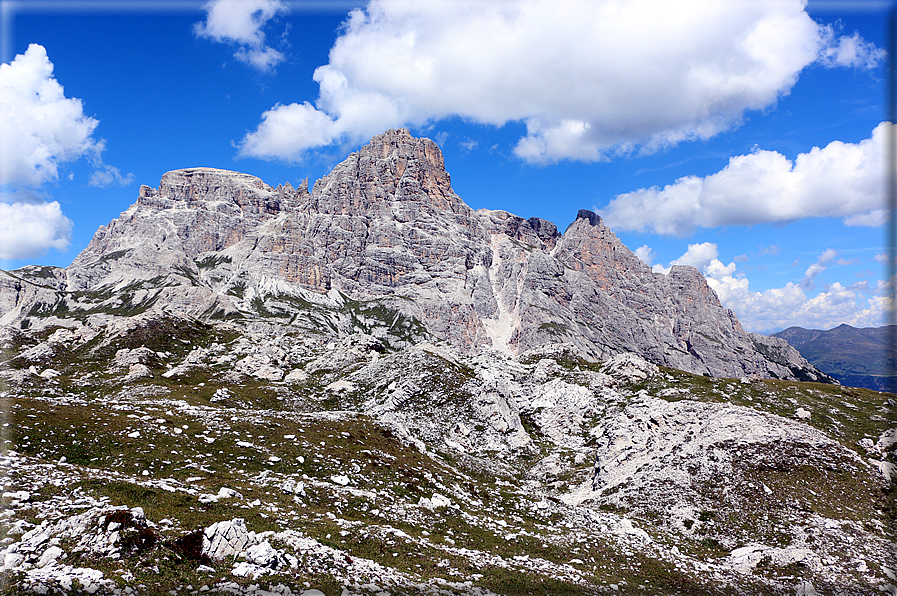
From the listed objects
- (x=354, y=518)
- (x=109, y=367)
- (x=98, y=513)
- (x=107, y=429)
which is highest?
(x=109, y=367)

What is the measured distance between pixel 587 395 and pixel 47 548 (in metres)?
62.3

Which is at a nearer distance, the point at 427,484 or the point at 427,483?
the point at 427,484

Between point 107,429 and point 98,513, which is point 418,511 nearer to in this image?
point 98,513

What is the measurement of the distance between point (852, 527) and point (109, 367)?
3470 inches

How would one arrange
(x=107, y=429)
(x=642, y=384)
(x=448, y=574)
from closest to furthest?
1. (x=448, y=574)
2. (x=107, y=429)
3. (x=642, y=384)

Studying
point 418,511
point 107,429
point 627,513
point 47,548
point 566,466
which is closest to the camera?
point 47,548

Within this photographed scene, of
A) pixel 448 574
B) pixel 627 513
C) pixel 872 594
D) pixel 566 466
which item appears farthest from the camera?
pixel 566 466

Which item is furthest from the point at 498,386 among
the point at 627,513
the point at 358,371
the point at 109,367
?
the point at 109,367

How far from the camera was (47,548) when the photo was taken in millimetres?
14266

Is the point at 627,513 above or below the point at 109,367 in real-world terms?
below

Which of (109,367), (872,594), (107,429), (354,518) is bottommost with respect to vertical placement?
(872,594)

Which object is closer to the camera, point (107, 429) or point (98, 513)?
point (98, 513)

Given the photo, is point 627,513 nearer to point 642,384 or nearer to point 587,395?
point 587,395

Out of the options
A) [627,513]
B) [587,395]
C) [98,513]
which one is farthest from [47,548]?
[587,395]
